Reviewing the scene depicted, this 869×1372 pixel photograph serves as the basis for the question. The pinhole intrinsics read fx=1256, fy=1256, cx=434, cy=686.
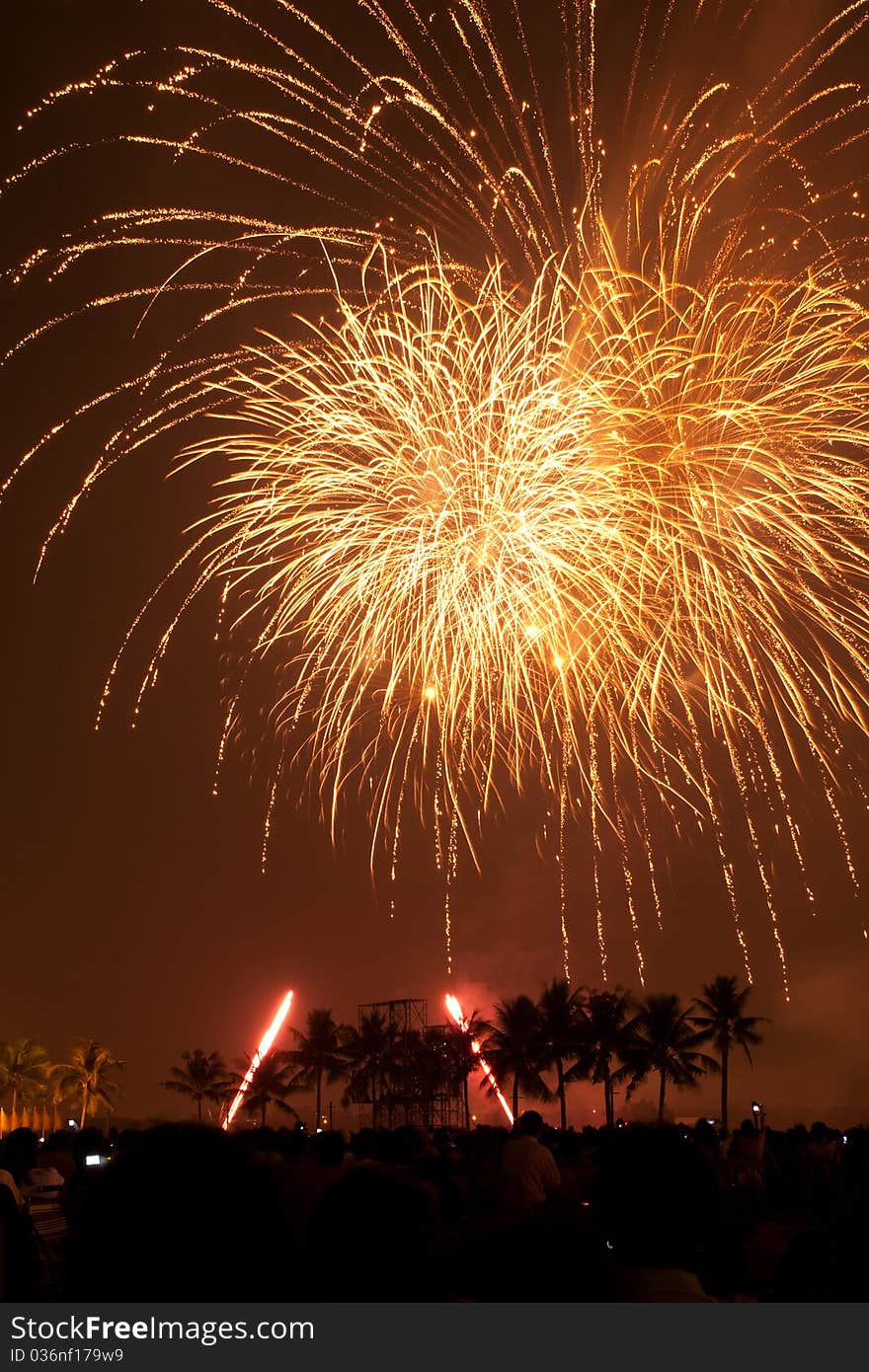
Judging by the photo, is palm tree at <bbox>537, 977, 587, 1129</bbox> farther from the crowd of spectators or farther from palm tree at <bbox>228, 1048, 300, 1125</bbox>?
the crowd of spectators

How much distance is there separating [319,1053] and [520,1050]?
563 inches

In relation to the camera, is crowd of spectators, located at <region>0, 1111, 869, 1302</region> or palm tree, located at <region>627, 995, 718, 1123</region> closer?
crowd of spectators, located at <region>0, 1111, 869, 1302</region>

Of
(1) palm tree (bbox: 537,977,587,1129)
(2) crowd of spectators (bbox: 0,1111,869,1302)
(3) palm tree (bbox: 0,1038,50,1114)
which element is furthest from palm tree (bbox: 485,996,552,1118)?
(2) crowd of spectators (bbox: 0,1111,869,1302)

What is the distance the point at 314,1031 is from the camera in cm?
6819

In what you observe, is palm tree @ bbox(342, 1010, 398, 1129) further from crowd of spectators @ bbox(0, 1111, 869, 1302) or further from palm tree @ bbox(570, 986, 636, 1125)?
crowd of spectators @ bbox(0, 1111, 869, 1302)

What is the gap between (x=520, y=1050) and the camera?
5803cm

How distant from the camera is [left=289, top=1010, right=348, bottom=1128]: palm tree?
2655 inches

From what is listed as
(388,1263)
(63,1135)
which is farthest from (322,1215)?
(63,1135)

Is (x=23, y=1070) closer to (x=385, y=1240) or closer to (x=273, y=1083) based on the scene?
(x=273, y=1083)

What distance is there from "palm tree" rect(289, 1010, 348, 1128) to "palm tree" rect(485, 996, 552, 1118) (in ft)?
38.4

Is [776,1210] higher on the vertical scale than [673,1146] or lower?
lower

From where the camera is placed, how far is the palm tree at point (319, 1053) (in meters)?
67.4
